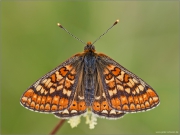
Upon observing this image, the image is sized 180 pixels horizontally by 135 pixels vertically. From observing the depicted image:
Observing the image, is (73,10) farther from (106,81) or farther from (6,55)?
(106,81)

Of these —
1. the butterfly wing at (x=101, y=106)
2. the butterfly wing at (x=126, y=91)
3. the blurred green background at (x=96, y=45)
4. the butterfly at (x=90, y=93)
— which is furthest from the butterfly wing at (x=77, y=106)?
the blurred green background at (x=96, y=45)

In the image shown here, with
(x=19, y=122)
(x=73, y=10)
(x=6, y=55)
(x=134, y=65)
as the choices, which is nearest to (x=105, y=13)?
(x=73, y=10)

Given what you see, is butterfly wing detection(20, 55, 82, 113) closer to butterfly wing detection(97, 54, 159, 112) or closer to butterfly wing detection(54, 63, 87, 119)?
butterfly wing detection(54, 63, 87, 119)

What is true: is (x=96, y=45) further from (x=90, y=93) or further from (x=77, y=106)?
(x=77, y=106)

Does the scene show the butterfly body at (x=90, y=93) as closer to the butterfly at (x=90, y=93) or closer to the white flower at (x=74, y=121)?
the butterfly at (x=90, y=93)

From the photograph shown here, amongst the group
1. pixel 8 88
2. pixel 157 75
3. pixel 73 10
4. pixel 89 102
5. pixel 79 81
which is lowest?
pixel 89 102

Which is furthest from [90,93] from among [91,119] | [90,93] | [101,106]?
[91,119]

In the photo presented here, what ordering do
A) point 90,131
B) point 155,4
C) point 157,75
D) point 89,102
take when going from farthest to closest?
point 155,4
point 157,75
point 90,131
point 89,102
